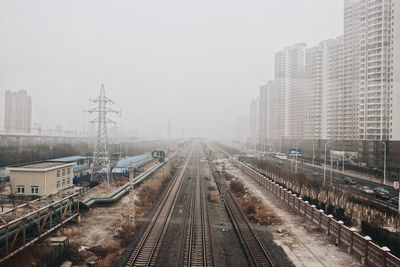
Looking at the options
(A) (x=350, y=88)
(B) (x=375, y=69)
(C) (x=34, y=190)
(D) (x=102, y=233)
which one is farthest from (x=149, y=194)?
(A) (x=350, y=88)

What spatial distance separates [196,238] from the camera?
8.41 metres

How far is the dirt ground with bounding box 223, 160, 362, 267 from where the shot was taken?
6809 millimetres

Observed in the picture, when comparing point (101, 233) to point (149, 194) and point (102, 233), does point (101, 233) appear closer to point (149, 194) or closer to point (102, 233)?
point (102, 233)

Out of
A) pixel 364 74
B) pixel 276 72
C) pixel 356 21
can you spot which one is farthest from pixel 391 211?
pixel 276 72

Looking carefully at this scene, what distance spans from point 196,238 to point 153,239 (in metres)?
1.11

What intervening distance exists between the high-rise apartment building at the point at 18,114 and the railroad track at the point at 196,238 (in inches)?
544

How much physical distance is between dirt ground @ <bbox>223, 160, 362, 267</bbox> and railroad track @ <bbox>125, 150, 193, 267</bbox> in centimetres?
302

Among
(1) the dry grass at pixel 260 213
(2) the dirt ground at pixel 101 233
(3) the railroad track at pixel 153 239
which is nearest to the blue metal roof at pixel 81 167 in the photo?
(2) the dirt ground at pixel 101 233

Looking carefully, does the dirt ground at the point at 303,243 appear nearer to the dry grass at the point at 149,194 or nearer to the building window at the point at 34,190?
the dry grass at the point at 149,194

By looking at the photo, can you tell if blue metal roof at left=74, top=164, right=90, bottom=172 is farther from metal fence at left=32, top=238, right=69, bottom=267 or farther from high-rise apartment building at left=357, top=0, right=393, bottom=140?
high-rise apartment building at left=357, top=0, right=393, bottom=140

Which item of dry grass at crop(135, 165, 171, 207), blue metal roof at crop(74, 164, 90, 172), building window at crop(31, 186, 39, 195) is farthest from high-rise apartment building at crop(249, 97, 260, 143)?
building window at crop(31, 186, 39, 195)

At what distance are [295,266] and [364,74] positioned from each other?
23.4 m

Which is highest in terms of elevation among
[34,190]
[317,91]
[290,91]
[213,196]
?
[290,91]

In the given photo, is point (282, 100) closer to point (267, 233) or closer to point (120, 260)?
point (267, 233)
